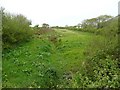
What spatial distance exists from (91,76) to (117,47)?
418 cm

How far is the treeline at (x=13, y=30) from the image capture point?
34.1m

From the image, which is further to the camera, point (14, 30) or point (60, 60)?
point (14, 30)

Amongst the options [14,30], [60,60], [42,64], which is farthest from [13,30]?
[42,64]

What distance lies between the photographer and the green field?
22111 millimetres

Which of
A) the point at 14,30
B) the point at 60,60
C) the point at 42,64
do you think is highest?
the point at 14,30

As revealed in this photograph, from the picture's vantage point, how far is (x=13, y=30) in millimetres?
36344

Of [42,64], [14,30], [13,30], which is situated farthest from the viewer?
[14,30]

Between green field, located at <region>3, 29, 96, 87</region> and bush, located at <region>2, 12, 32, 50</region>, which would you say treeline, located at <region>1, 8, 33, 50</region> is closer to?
bush, located at <region>2, 12, 32, 50</region>

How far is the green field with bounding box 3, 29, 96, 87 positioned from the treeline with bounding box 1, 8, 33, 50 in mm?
1050

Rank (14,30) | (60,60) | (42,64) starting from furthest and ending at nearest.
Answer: (14,30) < (60,60) < (42,64)

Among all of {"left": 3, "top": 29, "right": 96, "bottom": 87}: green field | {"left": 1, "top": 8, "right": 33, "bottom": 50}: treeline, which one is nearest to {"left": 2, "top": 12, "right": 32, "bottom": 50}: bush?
{"left": 1, "top": 8, "right": 33, "bottom": 50}: treeline

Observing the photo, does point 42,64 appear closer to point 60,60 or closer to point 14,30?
point 60,60

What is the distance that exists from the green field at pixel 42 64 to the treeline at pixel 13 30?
41.3 inches

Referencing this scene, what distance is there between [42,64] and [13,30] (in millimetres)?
10662
